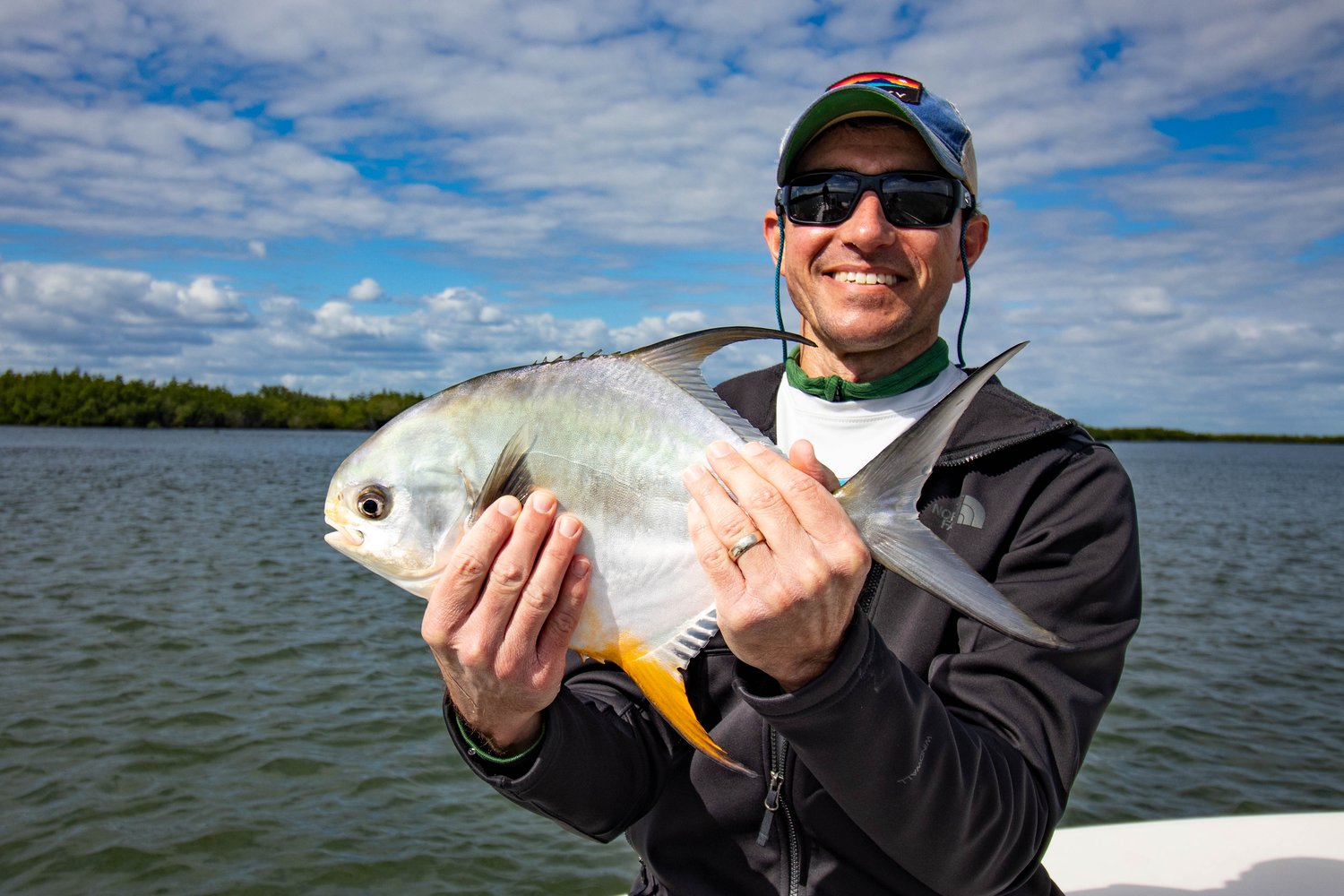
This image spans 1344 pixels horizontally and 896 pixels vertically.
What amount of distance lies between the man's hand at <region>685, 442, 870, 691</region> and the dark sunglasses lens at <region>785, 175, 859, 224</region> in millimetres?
1290

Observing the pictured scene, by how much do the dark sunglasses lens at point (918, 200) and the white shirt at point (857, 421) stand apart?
1.49 ft

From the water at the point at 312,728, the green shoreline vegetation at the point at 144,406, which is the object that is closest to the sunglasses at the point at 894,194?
the water at the point at 312,728

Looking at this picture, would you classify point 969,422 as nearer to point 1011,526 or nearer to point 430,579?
point 1011,526

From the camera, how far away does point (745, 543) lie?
1.67 metres

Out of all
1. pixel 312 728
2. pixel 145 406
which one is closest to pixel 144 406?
pixel 145 406

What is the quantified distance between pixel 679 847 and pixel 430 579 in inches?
44.1

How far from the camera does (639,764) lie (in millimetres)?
2518

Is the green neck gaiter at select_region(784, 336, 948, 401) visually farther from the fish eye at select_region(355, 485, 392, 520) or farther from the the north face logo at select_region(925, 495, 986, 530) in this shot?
the fish eye at select_region(355, 485, 392, 520)

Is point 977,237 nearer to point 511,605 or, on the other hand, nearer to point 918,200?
point 918,200

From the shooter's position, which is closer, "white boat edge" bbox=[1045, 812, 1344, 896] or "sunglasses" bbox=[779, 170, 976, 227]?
"sunglasses" bbox=[779, 170, 976, 227]

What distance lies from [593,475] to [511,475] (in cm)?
17

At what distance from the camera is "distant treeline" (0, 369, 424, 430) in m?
91.3

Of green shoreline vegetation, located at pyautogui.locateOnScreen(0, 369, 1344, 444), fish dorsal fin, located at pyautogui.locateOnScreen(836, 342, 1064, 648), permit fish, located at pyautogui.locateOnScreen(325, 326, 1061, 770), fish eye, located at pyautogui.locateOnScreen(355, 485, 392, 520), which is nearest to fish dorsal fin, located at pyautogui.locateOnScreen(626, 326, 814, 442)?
permit fish, located at pyautogui.locateOnScreen(325, 326, 1061, 770)

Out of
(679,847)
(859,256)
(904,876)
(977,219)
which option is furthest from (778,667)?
(977,219)
